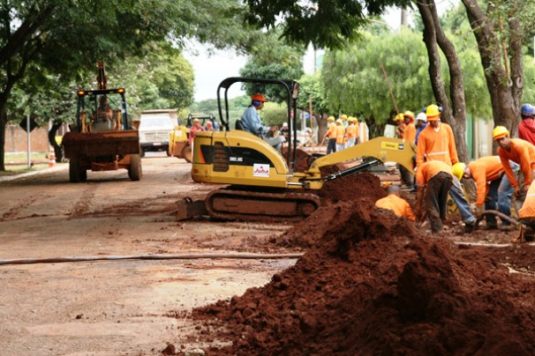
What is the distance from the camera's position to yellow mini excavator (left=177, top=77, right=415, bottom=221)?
1795 centimetres

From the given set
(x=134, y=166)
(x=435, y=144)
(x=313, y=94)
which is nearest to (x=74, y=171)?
(x=134, y=166)

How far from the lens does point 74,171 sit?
30.4 metres

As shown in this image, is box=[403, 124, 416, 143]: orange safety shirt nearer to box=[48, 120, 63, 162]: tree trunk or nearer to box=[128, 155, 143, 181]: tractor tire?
box=[128, 155, 143, 181]: tractor tire

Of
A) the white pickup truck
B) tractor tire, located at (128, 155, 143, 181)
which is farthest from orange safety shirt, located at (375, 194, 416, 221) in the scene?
the white pickup truck

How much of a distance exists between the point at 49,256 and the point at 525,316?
7871mm

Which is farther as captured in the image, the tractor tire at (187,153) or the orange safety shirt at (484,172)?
the tractor tire at (187,153)

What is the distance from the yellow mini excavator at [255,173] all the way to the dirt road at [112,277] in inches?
18.7

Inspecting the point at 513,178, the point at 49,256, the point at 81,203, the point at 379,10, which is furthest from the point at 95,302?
the point at 81,203

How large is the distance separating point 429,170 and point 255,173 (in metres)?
3.89

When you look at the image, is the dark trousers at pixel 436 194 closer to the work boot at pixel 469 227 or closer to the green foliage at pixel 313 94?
the work boot at pixel 469 227

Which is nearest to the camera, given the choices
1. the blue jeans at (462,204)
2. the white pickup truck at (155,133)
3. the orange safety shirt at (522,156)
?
the orange safety shirt at (522,156)

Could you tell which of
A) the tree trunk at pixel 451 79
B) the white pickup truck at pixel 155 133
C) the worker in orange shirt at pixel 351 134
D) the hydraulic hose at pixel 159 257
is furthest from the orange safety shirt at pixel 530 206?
the white pickup truck at pixel 155 133

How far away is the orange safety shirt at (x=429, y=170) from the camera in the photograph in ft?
49.0

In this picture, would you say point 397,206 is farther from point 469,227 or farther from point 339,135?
point 339,135
